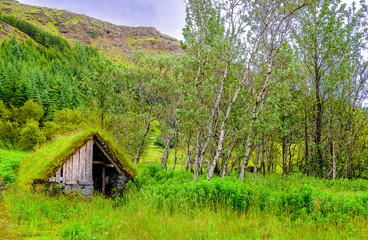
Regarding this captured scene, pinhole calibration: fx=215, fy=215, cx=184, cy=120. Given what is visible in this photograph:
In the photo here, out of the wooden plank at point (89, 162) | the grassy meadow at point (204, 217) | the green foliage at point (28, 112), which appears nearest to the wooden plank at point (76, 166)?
the wooden plank at point (89, 162)

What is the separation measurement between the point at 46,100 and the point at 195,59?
194 feet

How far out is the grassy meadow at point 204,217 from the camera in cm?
618

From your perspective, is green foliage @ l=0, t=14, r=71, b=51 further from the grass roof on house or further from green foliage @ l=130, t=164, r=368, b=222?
green foliage @ l=130, t=164, r=368, b=222

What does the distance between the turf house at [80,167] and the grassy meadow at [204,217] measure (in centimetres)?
Result: 110

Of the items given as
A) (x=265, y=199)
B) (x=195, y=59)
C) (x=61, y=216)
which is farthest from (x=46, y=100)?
(x=265, y=199)

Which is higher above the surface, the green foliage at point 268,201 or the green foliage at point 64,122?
the green foliage at point 64,122

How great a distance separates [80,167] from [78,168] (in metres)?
0.13

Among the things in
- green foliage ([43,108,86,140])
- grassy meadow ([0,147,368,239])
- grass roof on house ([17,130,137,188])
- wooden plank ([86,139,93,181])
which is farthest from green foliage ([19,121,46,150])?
grassy meadow ([0,147,368,239])

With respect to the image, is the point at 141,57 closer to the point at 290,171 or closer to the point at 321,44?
the point at 321,44

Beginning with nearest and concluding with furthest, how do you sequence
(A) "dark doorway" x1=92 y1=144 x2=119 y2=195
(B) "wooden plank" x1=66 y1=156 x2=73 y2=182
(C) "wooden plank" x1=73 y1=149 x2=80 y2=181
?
1. (B) "wooden plank" x1=66 y1=156 x2=73 y2=182
2. (C) "wooden plank" x1=73 y1=149 x2=80 y2=181
3. (A) "dark doorway" x1=92 y1=144 x2=119 y2=195

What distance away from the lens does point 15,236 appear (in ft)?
21.5

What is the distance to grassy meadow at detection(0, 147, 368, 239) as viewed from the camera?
618 cm

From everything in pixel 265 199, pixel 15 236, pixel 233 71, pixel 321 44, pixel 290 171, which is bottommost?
pixel 290 171

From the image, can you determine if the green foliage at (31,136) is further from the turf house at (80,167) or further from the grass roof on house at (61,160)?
the grass roof on house at (61,160)
